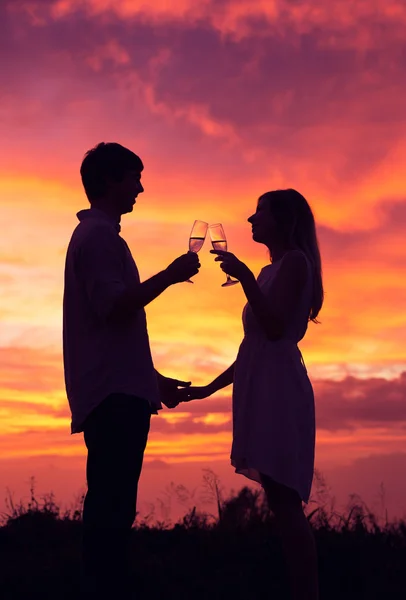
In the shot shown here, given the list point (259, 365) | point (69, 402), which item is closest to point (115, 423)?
point (69, 402)

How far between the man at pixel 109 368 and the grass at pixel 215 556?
2439 millimetres

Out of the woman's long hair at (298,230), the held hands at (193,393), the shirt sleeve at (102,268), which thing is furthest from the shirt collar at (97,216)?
the held hands at (193,393)

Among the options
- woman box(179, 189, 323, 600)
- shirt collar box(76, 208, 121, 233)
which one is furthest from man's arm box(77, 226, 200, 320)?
woman box(179, 189, 323, 600)

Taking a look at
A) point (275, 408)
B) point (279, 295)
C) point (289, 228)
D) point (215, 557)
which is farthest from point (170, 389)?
point (215, 557)

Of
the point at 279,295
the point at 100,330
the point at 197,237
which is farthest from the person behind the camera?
the point at 197,237

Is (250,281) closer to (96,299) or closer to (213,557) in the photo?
(96,299)

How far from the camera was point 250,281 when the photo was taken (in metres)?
5.79

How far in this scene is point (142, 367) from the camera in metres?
4.99

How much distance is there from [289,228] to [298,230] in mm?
70

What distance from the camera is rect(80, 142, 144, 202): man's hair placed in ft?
17.4

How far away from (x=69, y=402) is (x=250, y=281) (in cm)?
148

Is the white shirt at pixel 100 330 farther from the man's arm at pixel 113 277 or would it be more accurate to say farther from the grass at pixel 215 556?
the grass at pixel 215 556

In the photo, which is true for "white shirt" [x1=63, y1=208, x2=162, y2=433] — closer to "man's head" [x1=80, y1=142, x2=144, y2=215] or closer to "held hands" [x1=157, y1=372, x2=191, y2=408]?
"man's head" [x1=80, y1=142, x2=144, y2=215]

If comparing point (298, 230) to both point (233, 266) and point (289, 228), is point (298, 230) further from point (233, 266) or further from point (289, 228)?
point (233, 266)
